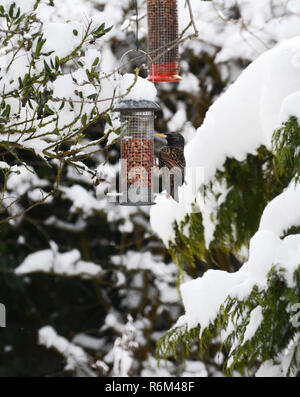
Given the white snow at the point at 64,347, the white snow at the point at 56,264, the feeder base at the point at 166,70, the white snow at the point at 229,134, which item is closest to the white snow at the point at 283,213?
the white snow at the point at 229,134

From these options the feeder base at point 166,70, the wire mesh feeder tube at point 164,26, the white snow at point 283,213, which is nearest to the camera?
the white snow at point 283,213

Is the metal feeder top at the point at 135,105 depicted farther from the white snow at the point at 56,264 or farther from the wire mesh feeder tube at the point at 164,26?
the white snow at the point at 56,264

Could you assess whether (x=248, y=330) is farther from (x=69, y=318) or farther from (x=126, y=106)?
(x=69, y=318)

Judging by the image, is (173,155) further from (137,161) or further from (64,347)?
(64,347)

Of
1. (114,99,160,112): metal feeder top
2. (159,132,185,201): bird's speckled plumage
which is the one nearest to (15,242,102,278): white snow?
(159,132,185,201): bird's speckled plumage

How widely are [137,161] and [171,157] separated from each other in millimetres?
167

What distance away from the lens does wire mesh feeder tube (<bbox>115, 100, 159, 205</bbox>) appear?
2480 mm

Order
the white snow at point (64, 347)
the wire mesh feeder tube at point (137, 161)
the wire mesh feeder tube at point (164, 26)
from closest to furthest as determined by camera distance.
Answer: the wire mesh feeder tube at point (137, 161)
the wire mesh feeder tube at point (164, 26)
the white snow at point (64, 347)

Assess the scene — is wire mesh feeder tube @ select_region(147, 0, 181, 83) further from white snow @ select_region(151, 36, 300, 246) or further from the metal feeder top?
the metal feeder top

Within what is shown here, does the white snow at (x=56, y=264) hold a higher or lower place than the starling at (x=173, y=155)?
higher

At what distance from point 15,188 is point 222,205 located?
2915 millimetres

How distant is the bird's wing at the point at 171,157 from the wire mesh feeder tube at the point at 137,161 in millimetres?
67

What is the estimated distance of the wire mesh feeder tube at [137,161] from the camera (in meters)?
2.48

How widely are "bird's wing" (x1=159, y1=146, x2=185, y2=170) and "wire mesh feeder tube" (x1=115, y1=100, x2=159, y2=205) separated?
67mm
